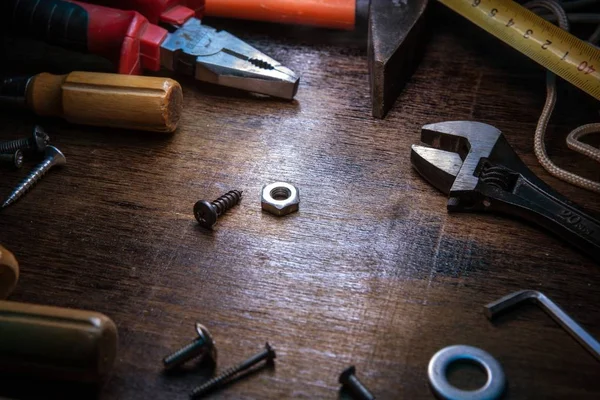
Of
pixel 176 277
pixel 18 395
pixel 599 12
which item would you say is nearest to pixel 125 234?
pixel 176 277

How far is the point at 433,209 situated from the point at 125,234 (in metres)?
0.51

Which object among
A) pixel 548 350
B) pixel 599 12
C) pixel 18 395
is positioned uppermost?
pixel 599 12

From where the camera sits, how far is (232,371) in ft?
3.22

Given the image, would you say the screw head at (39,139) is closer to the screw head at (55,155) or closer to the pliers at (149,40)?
the screw head at (55,155)

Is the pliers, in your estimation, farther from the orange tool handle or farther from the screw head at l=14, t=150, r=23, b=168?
the screw head at l=14, t=150, r=23, b=168

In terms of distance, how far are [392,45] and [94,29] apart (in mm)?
569

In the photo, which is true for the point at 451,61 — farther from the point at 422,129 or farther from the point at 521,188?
the point at 521,188

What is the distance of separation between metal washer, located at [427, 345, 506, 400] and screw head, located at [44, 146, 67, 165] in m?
0.74

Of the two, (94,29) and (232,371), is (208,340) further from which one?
(94,29)

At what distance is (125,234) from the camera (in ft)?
3.95

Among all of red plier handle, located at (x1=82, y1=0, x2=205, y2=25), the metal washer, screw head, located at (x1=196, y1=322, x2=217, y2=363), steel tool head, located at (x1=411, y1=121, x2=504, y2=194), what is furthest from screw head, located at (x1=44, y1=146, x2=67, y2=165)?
the metal washer

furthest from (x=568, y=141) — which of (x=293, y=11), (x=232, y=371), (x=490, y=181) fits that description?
(x=232, y=371)

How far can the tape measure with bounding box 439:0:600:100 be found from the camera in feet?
4.44

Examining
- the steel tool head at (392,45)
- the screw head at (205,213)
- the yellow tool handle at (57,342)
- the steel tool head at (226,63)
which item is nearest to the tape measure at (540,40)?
the steel tool head at (392,45)
